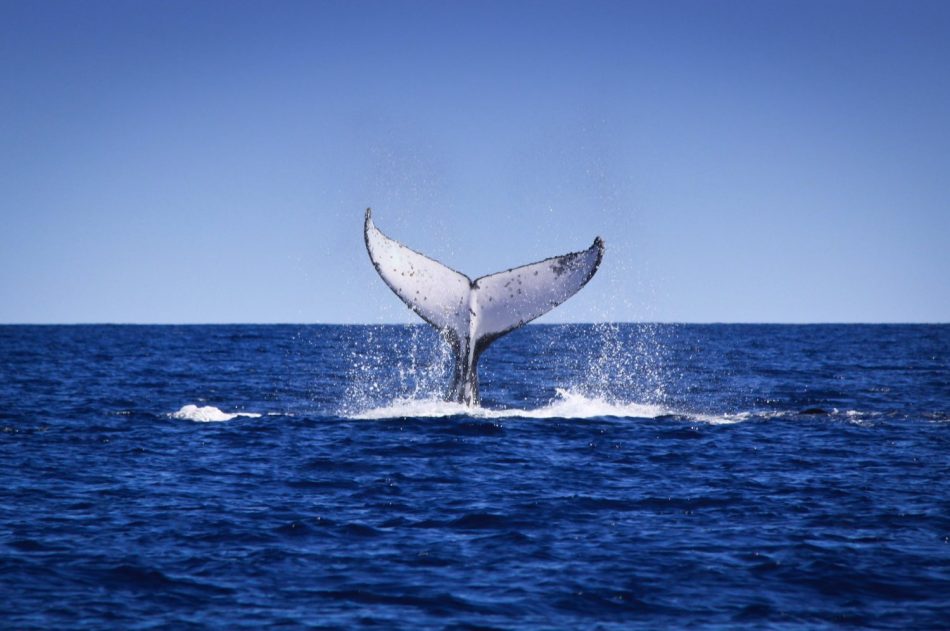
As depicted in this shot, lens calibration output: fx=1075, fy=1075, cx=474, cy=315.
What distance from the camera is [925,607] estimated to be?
25.8 feet

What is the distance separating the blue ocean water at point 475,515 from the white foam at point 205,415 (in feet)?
0.31

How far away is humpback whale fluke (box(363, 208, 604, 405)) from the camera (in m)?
14.8

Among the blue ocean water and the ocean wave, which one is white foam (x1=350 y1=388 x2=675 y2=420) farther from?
the blue ocean water

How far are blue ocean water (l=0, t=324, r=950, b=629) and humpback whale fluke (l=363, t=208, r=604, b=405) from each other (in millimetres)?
1657

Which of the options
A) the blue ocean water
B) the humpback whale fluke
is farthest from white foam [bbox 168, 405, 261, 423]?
the humpback whale fluke

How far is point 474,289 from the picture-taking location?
1555cm

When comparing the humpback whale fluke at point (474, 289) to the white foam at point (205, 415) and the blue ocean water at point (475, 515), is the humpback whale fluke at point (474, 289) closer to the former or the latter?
the blue ocean water at point (475, 515)

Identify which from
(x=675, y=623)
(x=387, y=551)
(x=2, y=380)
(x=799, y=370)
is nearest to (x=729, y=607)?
(x=675, y=623)

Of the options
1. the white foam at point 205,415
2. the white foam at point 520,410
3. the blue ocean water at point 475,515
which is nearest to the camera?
the blue ocean water at point 475,515

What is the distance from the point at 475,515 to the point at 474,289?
537 centimetres

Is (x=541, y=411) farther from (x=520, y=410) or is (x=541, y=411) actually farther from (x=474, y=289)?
(x=474, y=289)

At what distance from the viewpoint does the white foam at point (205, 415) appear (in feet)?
61.7

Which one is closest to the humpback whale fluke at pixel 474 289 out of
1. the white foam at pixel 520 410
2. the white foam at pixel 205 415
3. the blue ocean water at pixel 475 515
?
the blue ocean water at pixel 475 515

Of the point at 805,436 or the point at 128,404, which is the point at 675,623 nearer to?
the point at 805,436
